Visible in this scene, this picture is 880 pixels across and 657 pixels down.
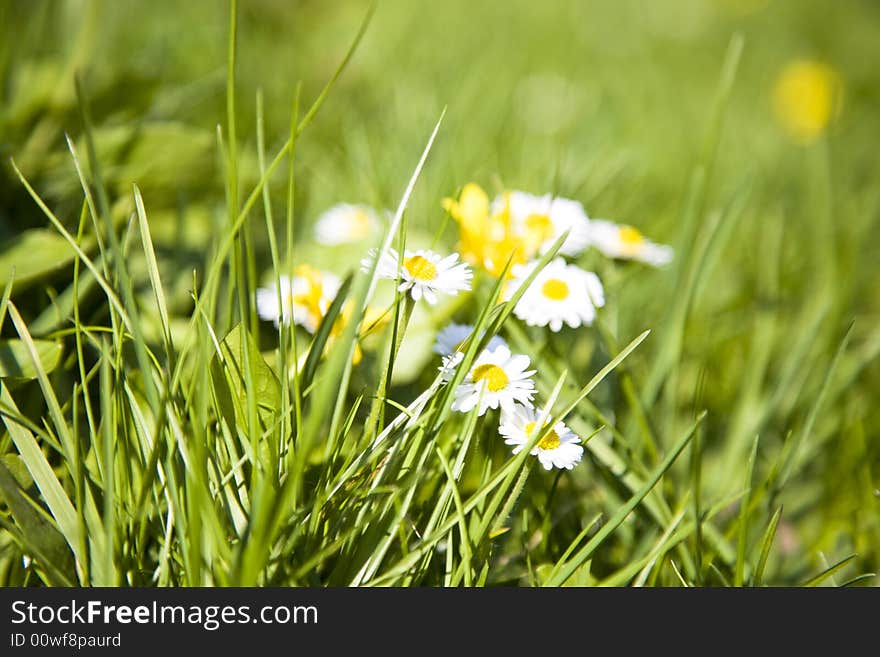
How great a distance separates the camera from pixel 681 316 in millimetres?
917

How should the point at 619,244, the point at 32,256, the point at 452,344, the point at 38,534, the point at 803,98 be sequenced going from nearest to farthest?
the point at 38,534 < the point at 452,344 < the point at 32,256 < the point at 619,244 < the point at 803,98

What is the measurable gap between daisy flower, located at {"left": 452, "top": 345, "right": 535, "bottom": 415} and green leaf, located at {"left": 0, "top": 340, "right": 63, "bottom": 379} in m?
0.42

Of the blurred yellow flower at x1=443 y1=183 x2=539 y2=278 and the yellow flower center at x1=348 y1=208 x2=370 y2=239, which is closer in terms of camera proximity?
the blurred yellow flower at x1=443 y1=183 x2=539 y2=278

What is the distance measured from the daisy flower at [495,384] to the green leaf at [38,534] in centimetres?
38

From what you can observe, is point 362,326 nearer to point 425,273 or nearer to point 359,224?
point 425,273

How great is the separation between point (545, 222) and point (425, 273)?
0.28m

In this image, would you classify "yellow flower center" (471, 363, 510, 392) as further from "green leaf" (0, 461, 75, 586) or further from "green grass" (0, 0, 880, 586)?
"green leaf" (0, 461, 75, 586)

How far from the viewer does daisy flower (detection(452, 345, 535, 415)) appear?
Answer: 27.1 inches

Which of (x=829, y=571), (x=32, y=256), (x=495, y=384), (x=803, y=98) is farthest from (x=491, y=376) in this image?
(x=803, y=98)

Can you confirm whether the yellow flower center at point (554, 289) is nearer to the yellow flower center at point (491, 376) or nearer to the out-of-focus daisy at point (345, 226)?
the yellow flower center at point (491, 376)

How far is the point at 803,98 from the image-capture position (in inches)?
96.4

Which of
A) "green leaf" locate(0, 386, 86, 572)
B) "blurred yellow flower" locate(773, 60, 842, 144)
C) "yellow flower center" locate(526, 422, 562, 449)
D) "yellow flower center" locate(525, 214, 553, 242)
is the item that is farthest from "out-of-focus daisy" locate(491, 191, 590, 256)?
"blurred yellow flower" locate(773, 60, 842, 144)

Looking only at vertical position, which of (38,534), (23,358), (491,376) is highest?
(23,358)

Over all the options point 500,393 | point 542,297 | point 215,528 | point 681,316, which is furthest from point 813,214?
point 215,528
